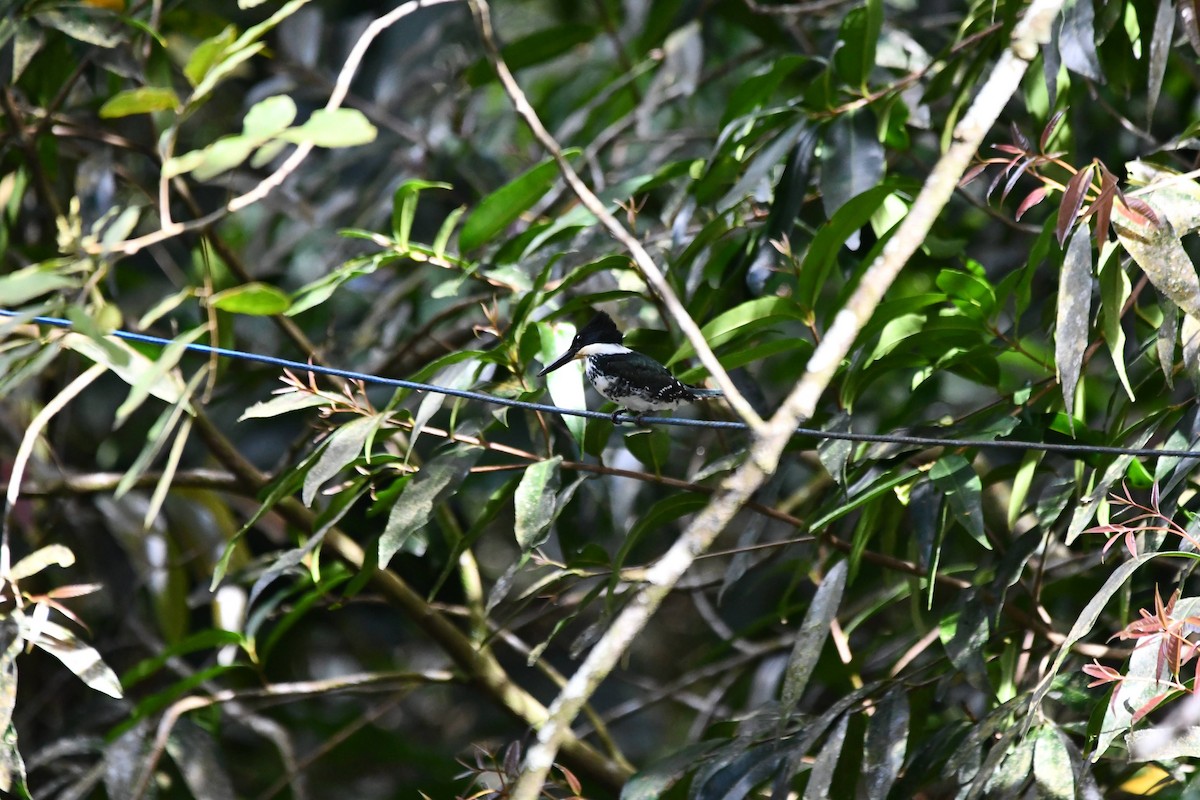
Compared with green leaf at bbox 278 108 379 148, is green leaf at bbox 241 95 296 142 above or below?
above

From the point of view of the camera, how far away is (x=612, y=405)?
10.5 ft

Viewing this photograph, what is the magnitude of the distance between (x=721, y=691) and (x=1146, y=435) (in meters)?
1.87

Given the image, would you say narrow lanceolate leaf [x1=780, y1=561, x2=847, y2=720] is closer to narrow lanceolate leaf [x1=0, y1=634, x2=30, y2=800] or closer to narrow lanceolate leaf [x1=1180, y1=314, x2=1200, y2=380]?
narrow lanceolate leaf [x1=1180, y1=314, x2=1200, y2=380]

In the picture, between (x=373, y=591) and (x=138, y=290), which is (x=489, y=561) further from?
(x=373, y=591)

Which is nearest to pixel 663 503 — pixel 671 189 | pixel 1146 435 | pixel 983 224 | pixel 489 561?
pixel 1146 435

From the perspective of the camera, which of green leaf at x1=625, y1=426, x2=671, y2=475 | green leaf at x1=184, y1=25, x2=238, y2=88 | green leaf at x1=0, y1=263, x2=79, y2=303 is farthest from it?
green leaf at x1=625, y1=426, x2=671, y2=475

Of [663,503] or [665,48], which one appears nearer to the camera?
[663,503]

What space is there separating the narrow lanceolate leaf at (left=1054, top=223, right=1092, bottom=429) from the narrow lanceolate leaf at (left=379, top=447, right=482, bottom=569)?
1.04 meters

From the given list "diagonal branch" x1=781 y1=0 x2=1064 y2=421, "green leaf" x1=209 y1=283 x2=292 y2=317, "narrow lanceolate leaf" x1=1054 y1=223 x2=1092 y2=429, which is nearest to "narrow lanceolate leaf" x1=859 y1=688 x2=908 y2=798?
"narrow lanceolate leaf" x1=1054 y1=223 x2=1092 y2=429

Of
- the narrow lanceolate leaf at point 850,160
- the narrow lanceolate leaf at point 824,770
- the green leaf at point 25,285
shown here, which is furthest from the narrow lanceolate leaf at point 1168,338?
the green leaf at point 25,285

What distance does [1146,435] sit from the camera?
2.20 m

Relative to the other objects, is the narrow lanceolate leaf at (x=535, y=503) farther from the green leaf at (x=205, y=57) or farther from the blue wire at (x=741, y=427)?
the green leaf at (x=205, y=57)

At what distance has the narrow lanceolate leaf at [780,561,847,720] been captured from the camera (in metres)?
2.24

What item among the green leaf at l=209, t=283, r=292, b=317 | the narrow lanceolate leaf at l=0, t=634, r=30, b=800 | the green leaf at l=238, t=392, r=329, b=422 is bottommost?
the narrow lanceolate leaf at l=0, t=634, r=30, b=800
